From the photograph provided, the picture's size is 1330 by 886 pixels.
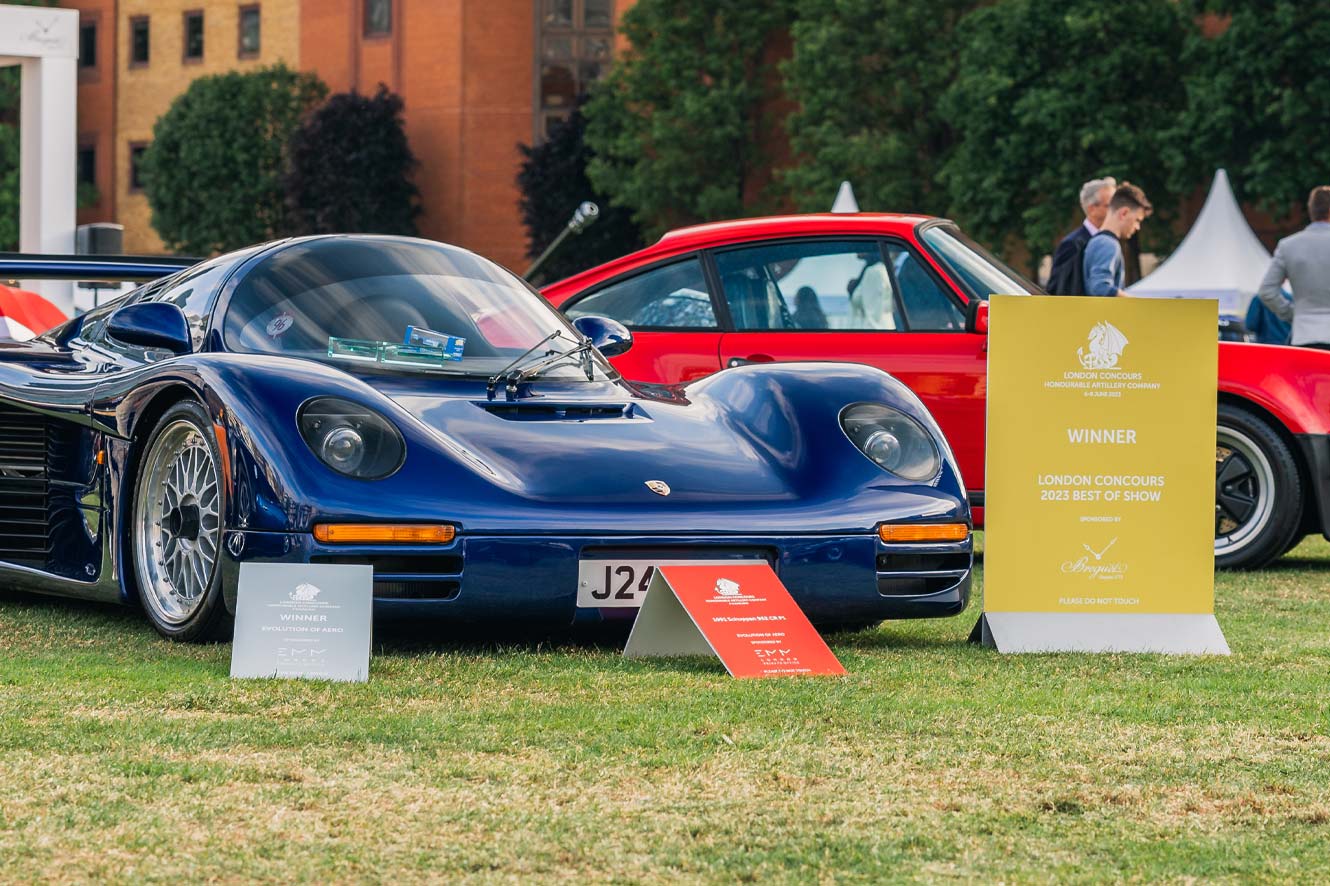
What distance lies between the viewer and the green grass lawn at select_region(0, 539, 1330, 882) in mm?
2986

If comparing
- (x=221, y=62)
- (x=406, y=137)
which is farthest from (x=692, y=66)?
(x=221, y=62)

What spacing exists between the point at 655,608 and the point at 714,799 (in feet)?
5.53

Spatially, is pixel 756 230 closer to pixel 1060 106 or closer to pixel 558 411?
pixel 558 411

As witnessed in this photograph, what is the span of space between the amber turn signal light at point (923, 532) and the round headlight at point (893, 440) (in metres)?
0.16

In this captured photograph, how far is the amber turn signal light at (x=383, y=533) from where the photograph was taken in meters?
4.88

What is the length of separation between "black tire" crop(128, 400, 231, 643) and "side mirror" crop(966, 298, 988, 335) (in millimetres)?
3880

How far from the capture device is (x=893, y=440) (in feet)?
18.4

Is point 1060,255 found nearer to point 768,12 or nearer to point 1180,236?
point 1180,236

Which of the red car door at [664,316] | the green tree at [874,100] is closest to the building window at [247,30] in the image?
the green tree at [874,100]

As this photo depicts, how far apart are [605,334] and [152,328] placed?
145cm

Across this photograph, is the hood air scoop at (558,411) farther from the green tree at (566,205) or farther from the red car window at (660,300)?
the green tree at (566,205)

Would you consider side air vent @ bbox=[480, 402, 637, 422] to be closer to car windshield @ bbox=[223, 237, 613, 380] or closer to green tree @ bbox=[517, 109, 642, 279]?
car windshield @ bbox=[223, 237, 613, 380]

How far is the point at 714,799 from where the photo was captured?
3.38 meters

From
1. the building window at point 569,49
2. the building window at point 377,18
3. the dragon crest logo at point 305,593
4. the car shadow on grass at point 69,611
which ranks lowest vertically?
the car shadow on grass at point 69,611
